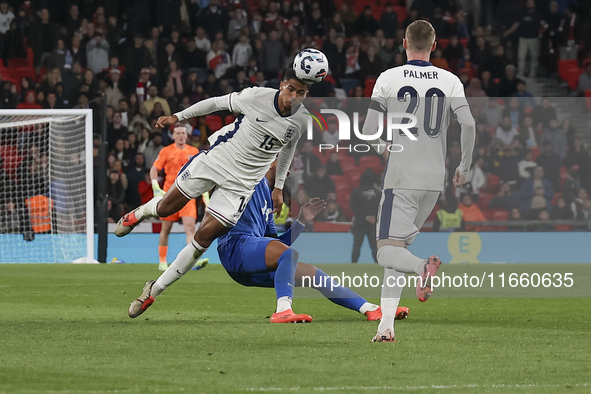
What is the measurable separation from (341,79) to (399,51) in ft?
4.72

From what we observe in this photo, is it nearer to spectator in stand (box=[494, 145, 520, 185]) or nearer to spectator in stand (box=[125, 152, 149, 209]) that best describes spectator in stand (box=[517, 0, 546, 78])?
spectator in stand (box=[494, 145, 520, 185])

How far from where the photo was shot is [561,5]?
2266cm

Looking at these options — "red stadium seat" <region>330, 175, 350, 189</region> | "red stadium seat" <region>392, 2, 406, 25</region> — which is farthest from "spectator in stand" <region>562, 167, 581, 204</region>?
"red stadium seat" <region>392, 2, 406, 25</region>

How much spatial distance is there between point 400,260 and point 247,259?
6.79 ft

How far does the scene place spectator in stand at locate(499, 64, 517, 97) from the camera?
20.1 meters

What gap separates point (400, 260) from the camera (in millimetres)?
5703

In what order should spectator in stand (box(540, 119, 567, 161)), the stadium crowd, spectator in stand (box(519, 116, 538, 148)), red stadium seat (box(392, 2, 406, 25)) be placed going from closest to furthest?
1. spectator in stand (box(540, 119, 567, 161))
2. spectator in stand (box(519, 116, 538, 148))
3. the stadium crowd
4. red stadium seat (box(392, 2, 406, 25))

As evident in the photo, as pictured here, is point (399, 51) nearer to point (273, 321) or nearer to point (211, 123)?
point (211, 123)

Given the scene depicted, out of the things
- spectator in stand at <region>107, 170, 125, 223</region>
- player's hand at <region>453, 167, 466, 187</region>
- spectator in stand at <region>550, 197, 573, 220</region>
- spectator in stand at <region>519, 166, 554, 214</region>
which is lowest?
spectator in stand at <region>107, 170, 125, 223</region>

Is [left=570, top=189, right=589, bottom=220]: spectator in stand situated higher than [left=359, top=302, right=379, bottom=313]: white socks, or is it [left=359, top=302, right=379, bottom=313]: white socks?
[left=359, top=302, right=379, bottom=313]: white socks

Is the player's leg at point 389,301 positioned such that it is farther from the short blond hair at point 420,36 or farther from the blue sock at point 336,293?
the blue sock at point 336,293

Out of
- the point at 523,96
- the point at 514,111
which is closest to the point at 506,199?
the point at 514,111

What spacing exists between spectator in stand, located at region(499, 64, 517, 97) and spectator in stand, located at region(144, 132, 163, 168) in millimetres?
7436

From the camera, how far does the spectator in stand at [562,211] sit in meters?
13.7
